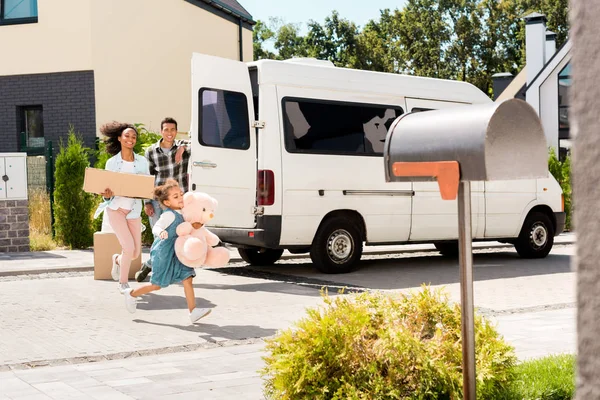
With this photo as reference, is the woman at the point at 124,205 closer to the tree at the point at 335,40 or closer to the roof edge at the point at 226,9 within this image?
the roof edge at the point at 226,9

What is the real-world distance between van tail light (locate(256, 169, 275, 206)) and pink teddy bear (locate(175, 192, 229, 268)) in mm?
3362

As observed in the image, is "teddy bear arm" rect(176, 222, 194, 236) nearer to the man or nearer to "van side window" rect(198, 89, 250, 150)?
the man

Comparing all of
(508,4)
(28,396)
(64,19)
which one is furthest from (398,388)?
(508,4)

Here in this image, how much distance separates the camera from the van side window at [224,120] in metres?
11.1

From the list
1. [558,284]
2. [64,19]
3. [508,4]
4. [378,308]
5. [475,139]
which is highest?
[508,4]

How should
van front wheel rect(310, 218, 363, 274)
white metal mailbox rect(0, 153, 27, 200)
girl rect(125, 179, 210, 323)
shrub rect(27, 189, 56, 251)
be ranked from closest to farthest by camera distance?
1. girl rect(125, 179, 210, 323)
2. van front wheel rect(310, 218, 363, 274)
3. white metal mailbox rect(0, 153, 27, 200)
4. shrub rect(27, 189, 56, 251)

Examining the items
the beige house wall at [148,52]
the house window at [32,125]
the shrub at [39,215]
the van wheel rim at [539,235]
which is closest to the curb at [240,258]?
the van wheel rim at [539,235]

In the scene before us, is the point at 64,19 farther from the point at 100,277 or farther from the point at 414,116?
the point at 414,116

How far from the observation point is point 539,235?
1414 centimetres

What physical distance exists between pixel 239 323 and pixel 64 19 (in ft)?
47.7

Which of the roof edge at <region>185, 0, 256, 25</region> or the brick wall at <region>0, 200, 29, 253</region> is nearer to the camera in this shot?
the brick wall at <region>0, 200, 29, 253</region>

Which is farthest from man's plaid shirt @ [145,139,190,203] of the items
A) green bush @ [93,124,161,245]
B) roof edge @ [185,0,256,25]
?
roof edge @ [185,0,256,25]

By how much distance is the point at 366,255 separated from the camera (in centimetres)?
1525

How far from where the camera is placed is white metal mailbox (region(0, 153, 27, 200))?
591 inches
